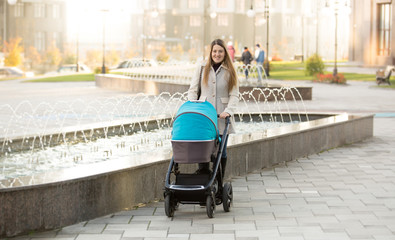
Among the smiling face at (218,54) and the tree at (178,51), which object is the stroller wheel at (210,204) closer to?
the smiling face at (218,54)

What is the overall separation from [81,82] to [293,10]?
113 meters

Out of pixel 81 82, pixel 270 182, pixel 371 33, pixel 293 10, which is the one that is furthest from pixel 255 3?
pixel 270 182

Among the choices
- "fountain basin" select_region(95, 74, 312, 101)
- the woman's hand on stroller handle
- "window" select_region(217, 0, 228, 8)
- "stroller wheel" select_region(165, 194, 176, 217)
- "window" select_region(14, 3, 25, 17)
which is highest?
"window" select_region(217, 0, 228, 8)

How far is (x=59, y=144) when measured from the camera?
11.0 meters

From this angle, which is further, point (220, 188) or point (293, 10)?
point (293, 10)

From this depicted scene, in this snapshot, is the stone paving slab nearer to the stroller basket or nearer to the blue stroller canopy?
the stroller basket

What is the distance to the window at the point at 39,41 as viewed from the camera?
322ft

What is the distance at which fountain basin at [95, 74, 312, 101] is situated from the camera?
24422mm

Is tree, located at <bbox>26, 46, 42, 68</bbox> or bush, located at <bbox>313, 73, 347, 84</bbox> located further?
tree, located at <bbox>26, 46, 42, 68</bbox>

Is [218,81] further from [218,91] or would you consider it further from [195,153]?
[195,153]

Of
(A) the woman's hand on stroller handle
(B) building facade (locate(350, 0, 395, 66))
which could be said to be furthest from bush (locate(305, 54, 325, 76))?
(A) the woman's hand on stroller handle

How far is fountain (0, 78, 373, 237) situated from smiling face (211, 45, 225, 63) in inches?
52.5

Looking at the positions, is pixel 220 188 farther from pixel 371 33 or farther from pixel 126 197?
pixel 371 33

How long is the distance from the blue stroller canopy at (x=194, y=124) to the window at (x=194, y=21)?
13305cm
